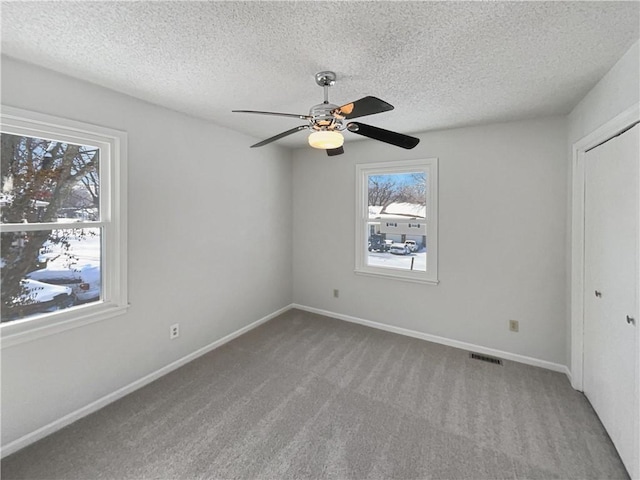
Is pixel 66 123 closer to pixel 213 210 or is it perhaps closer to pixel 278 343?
pixel 213 210

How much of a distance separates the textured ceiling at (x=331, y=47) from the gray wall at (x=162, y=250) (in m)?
0.23

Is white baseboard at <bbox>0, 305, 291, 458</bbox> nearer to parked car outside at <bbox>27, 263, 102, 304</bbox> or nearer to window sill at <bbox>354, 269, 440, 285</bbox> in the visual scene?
parked car outside at <bbox>27, 263, 102, 304</bbox>

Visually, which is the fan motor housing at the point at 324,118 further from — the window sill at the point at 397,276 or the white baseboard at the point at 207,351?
the white baseboard at the point at 207,351

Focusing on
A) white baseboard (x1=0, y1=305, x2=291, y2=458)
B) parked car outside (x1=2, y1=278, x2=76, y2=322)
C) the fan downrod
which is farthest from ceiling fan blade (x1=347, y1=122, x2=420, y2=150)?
white baseboard (x1=0, y1=305, x2=291, y2=458)

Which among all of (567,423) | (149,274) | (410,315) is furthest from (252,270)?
(567,423)

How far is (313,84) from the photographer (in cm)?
212

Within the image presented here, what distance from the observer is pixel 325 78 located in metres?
1.95

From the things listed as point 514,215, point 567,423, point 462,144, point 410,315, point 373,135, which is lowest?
point 567,423

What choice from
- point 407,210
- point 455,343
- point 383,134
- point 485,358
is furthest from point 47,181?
point 485,358

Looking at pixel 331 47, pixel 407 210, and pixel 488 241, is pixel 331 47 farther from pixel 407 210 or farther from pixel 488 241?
pixel 488 241

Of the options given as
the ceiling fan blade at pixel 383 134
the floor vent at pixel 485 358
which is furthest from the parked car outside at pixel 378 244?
the ceiling fan blade at pixel 383 134

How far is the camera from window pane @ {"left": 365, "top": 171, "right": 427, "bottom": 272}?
3.52 m

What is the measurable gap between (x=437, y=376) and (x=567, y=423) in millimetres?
924

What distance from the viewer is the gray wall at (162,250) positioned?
1935 millimetres
